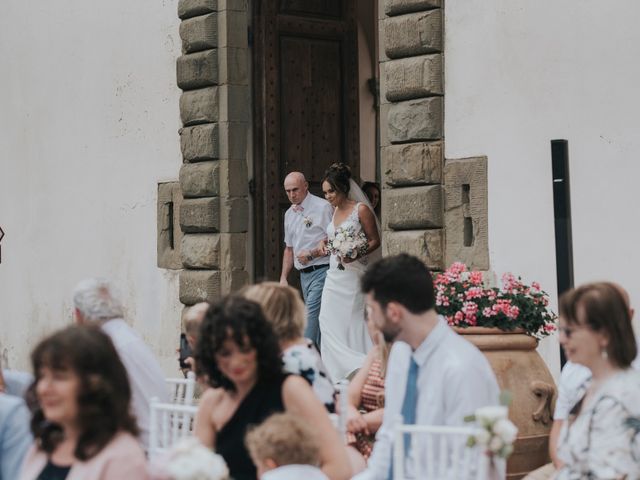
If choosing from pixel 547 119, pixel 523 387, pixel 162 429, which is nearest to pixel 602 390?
pixel 162 429

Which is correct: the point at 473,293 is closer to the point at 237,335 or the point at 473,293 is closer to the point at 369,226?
the point at 369,226

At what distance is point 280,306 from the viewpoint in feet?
17.5

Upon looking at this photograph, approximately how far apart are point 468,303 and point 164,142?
5527 mm

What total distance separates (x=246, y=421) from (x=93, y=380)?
0.95 meters

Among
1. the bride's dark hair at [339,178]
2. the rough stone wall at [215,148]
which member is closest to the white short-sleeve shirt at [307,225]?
the rough stone wall at [215,148]

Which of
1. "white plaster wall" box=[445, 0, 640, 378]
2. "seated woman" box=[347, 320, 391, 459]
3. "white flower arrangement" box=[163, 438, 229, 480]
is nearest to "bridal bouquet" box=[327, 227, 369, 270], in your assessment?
"white plaster wall" box=[445, 0, 640, 378]

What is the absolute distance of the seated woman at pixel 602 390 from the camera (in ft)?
14.3

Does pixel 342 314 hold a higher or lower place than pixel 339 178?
lower

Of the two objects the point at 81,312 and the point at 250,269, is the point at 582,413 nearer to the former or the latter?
the point at 81,312

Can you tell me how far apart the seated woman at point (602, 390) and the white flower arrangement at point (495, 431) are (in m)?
0.28

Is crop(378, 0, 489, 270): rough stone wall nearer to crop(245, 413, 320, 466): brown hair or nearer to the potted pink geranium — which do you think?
the potted pink geranium

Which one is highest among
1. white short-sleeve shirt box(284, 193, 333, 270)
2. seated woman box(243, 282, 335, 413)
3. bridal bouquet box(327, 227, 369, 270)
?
white short-sleeve shirt box(284, 193, 333, 270)

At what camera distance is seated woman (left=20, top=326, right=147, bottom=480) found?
389 cm

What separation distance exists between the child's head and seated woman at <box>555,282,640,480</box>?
0.83 m
